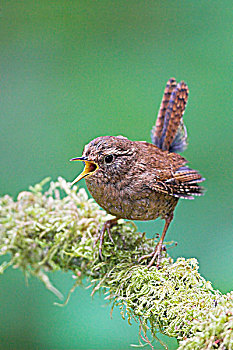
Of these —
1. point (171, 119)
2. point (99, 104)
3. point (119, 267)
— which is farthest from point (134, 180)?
point (99, 104)

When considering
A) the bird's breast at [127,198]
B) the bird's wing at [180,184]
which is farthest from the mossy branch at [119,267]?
the bird's wing at [180,184]

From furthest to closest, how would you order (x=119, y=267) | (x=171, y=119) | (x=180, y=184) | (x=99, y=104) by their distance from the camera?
(x=99, y=104), (x=171, y=119), (x=180, y=184), (x=119, y=267)

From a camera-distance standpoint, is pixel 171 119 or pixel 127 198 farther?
pixel 171 119

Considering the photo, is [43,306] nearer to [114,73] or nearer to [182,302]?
[182,302]

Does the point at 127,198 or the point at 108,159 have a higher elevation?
the point at 108,159

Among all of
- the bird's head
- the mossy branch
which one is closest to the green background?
the mossy branch

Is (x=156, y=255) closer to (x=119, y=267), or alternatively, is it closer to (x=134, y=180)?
(x=119, y=267)

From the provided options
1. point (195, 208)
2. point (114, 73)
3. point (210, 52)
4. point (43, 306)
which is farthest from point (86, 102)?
point (43, 306)

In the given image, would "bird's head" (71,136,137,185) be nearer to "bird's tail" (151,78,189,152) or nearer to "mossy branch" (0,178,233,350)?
"mossy branch" (0,178,233,350)
